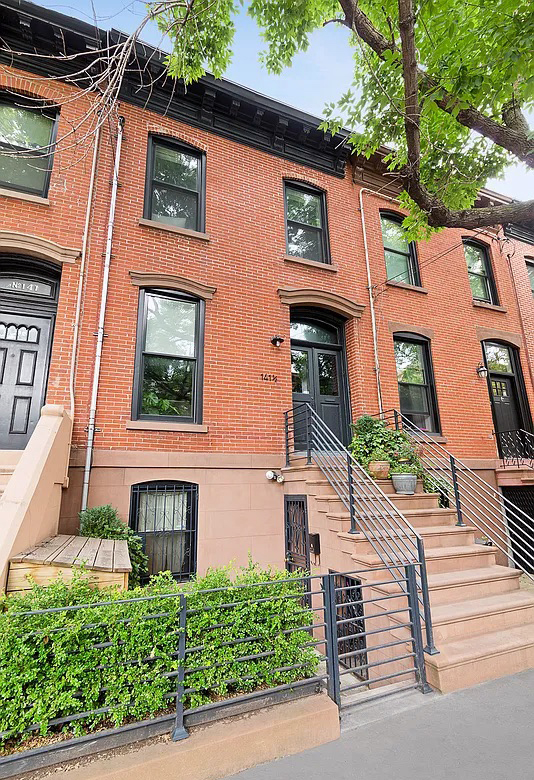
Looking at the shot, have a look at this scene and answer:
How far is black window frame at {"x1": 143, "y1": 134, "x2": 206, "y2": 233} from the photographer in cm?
722

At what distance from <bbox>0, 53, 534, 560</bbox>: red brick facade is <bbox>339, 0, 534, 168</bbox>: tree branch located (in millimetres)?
3530

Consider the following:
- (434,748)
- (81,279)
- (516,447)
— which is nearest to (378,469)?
(434,748)

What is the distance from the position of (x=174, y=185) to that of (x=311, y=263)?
123 inches

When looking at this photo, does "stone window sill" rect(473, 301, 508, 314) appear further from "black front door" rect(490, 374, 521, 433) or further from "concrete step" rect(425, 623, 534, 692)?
"concrete step" rect(425, 623, 534, 692)

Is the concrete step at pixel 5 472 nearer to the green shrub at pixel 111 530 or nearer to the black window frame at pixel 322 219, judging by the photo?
the green shrub at pixel 111 530

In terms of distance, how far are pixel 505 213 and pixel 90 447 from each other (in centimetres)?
679

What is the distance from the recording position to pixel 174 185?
752cm

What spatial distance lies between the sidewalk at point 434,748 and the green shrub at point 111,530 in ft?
10.2

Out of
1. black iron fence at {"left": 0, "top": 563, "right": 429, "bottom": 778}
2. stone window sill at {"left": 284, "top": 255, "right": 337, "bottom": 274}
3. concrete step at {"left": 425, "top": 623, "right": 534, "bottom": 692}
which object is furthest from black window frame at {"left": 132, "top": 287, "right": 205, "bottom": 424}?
concrete step at {"left": 425, "top": 623, "right": 534, "bottom": 692}

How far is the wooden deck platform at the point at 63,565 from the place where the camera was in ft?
10.4

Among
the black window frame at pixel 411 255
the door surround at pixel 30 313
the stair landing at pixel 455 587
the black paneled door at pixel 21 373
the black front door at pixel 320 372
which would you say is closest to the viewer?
the stair landing at pixel 455 587

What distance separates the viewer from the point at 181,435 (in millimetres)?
6328

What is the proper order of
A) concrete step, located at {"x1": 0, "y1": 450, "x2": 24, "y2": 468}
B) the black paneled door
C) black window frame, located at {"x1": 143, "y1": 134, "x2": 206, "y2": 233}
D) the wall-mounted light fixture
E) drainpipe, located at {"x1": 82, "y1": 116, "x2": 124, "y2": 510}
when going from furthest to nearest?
black window frame, located at {"x1": 143, "y1": 134, "x2": 206, "y2": 233} → the wall-mounted light fixture → the black paneled door → drainpipe, located at {"x1": 82, "y1": 116, "x2": 124, "y2": 510} → concrete step, located at {"x1": 0, "y1": 450, "x2": 24, "y2": 468}

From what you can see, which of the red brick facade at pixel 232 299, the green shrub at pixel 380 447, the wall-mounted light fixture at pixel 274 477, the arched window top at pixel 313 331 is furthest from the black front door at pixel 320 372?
the wall-mounted light fixture at pixel 274 477
